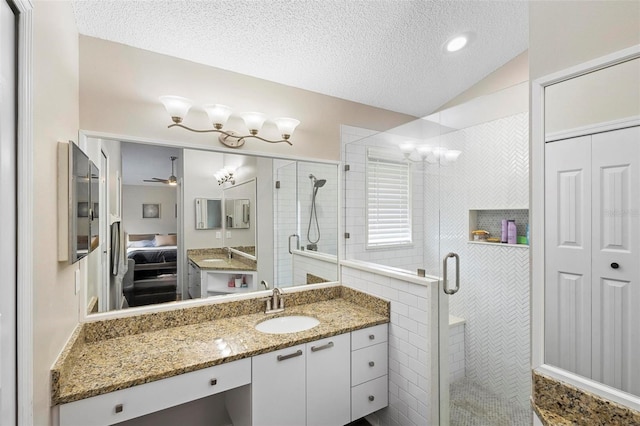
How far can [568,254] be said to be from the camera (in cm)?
101

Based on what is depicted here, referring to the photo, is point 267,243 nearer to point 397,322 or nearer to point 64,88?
point 397,322

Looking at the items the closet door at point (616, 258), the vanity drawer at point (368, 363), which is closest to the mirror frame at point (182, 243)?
the vanity drawer at point (368, 363)

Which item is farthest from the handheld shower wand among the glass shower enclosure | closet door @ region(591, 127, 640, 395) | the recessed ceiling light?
closet door @ region(591, 127, 640, 395)

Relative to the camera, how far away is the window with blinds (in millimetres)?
2201

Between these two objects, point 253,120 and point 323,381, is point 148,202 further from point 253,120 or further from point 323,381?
point 323,381

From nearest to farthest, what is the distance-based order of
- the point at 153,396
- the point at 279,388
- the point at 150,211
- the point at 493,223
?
the point at 153,396, the point at 279,388, the point at 150,211, the point at 493,223

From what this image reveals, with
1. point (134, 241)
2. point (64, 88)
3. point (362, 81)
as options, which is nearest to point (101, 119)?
point (64, 88)

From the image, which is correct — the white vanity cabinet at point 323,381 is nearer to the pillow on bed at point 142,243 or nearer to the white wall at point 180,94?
the pillow on bed at point 142,243

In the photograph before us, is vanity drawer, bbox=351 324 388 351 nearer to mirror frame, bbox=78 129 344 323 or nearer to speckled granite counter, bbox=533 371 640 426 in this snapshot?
mirror frame, bbox=78 129 344 323

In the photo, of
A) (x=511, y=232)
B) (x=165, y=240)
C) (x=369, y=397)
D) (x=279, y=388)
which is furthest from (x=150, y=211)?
(x=511, y=232)

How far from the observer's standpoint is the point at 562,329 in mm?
1021

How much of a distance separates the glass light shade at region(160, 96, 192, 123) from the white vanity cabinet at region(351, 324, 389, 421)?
1.69m

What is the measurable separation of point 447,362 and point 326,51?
83.6 inches

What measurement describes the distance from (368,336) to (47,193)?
70.1 inches
